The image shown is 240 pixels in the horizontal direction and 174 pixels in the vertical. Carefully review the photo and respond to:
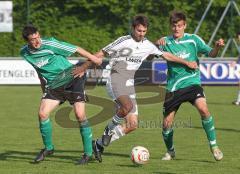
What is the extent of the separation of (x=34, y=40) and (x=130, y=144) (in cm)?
310

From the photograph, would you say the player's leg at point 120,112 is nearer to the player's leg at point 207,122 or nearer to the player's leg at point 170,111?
the player's leg at point 170,111

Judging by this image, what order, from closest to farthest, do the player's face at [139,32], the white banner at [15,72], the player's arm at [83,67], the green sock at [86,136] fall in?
the player's arm at [83,67], the player's face at [139,32], the green sock at [86,136], the white banner at [15,72]

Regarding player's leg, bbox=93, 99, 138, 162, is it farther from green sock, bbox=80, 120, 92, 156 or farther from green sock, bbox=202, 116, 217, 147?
green sock, bbox=202, 116, 217, 147

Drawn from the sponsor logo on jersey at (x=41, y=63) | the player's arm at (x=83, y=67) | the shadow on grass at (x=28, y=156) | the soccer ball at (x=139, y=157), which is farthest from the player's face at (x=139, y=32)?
the shadow on grass at (x=28, y=156)

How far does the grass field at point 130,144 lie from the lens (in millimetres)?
9539

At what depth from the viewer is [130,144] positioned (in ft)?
39.8

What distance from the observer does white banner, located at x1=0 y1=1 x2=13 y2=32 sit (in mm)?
29391

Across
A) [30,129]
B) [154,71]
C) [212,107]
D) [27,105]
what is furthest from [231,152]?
[154,71]

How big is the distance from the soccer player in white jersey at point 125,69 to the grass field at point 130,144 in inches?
17.8

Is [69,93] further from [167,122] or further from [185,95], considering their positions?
[185,95]

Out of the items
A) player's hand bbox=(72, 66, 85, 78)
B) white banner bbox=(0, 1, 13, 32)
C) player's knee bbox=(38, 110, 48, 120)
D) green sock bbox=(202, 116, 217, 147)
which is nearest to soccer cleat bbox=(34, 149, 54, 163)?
player's knee bbox=(38, 110, 48, 120)

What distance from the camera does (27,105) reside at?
19.6 m

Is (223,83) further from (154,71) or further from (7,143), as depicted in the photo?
(7,143)

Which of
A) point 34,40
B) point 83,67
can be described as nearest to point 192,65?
point 83,67
